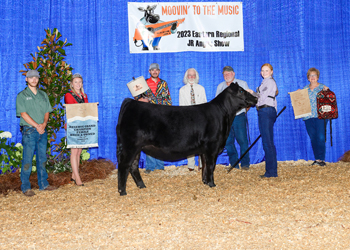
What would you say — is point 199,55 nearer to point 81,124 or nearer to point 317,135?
point 317,135

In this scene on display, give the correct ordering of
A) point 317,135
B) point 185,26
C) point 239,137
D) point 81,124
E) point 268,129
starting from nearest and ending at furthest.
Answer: point 81,124
point 268,129
point 239,137
point 317,135
point 185,26

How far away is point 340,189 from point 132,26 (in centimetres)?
443

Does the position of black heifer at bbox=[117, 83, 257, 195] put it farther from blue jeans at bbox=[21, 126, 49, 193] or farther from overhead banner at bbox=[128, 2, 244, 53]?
overhead banner at bbox=[128, 2, 244, 53]

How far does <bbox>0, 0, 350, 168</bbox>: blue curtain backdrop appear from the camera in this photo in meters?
5.54

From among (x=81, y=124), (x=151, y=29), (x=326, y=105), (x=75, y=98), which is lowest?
(x=81, y=124)

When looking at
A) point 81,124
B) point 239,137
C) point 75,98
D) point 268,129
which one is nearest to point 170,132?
point 81,124

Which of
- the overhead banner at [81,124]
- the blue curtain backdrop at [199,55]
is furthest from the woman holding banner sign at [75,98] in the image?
the blue curtain backdrop at [199,55]

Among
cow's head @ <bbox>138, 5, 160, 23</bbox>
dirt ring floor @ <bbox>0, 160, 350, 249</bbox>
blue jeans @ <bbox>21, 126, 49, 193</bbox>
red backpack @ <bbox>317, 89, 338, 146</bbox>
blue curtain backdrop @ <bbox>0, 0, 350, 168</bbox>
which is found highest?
cow's head @ <bbox>138, 5, 160, 23</bbox>

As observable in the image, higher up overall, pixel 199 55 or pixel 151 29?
pixel 151 29

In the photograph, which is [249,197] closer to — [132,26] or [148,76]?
[148,76]

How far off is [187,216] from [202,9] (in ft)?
14.2

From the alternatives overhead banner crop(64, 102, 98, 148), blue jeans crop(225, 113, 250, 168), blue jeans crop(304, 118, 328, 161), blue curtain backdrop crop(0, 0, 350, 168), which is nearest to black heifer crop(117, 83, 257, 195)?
overhead banner crop(64, 102, 98, 148)

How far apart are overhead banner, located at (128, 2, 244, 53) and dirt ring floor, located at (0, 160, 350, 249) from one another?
2.72 metres

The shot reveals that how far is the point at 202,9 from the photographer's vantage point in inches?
235
